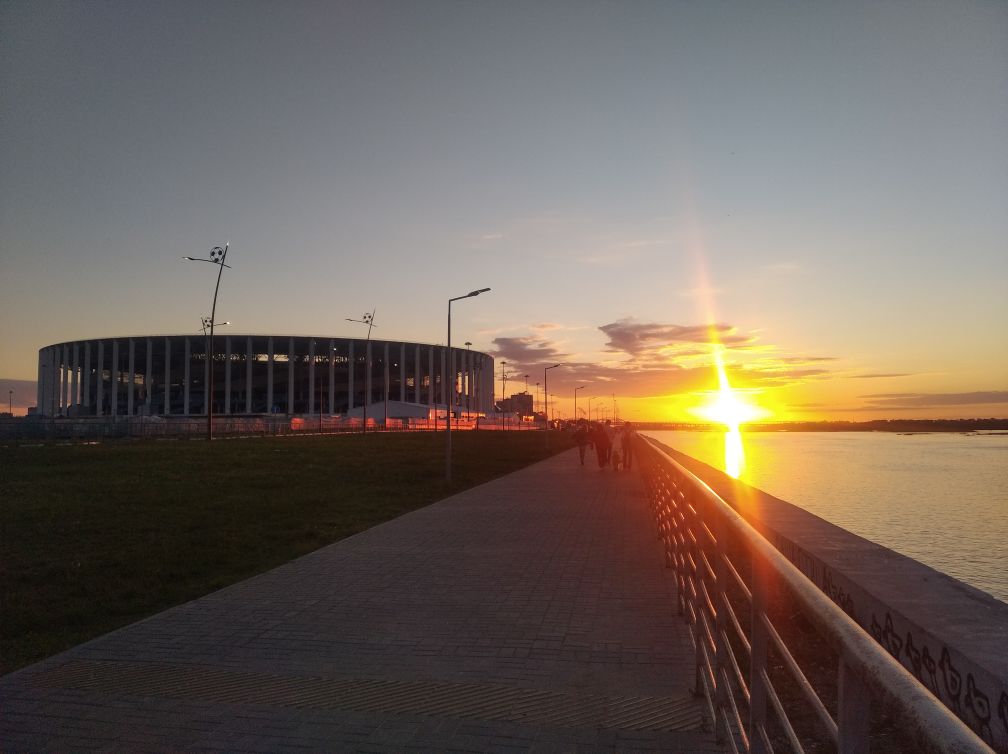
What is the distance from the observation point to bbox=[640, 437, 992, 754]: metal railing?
1.35 metres

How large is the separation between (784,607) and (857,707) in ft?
19.1

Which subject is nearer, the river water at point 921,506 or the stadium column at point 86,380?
the river water at point 921,506

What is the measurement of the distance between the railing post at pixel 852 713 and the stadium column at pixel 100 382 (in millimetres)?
121873

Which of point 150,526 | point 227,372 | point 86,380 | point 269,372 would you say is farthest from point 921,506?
point 86,380

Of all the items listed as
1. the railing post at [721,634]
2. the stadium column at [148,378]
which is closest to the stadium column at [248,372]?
the stadium column at [148,378]

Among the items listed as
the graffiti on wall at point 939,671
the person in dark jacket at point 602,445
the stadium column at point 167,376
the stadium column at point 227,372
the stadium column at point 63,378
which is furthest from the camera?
the stadium column at point 63,378

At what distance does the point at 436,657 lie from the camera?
5.47 m

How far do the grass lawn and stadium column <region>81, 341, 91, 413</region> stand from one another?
95330 mm

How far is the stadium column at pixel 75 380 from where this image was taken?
11438 cm

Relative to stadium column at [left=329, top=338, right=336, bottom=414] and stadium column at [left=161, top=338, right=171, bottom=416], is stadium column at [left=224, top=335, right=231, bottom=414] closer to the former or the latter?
stadium column at [left=161, top=338, right=171, bottom=416]

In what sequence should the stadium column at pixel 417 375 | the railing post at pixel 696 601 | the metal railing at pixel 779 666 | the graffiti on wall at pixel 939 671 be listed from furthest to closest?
the stadium column at pixel 417 375 < the graffiti on wall at pixel 939 671 < the railing post at pixel 696 601 < the metal railing at pixel 779 666

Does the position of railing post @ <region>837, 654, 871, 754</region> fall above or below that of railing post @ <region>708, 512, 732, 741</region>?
above

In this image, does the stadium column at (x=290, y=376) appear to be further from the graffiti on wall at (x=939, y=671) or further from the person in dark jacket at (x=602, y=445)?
the graffiti on wall at (x=939, y=671)

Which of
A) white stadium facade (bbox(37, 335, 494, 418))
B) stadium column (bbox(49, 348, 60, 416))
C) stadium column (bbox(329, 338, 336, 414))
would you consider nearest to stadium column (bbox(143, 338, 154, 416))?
white stadium facade (bbox(37, 335, 494, 418))
